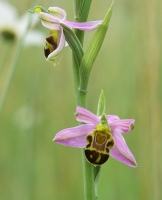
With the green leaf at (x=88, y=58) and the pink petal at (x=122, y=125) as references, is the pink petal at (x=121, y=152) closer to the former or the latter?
the pink petal at (x=122, y=125)

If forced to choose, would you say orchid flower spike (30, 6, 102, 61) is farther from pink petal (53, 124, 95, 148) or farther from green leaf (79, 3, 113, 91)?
pink petal (53, 124, 95, 148)

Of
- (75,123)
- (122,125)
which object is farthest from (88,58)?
(75,123)

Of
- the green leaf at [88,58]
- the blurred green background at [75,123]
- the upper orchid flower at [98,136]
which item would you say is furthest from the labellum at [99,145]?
the blurred green background at [75,123]

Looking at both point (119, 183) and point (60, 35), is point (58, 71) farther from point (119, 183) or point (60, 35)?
point (60, 35)

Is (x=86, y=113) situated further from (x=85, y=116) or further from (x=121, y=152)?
(x=121, y=152)

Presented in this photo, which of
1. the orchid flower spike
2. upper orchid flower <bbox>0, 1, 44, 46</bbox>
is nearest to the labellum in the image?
the orchid flower spike

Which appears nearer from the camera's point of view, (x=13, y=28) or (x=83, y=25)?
(x=83, y=25)
